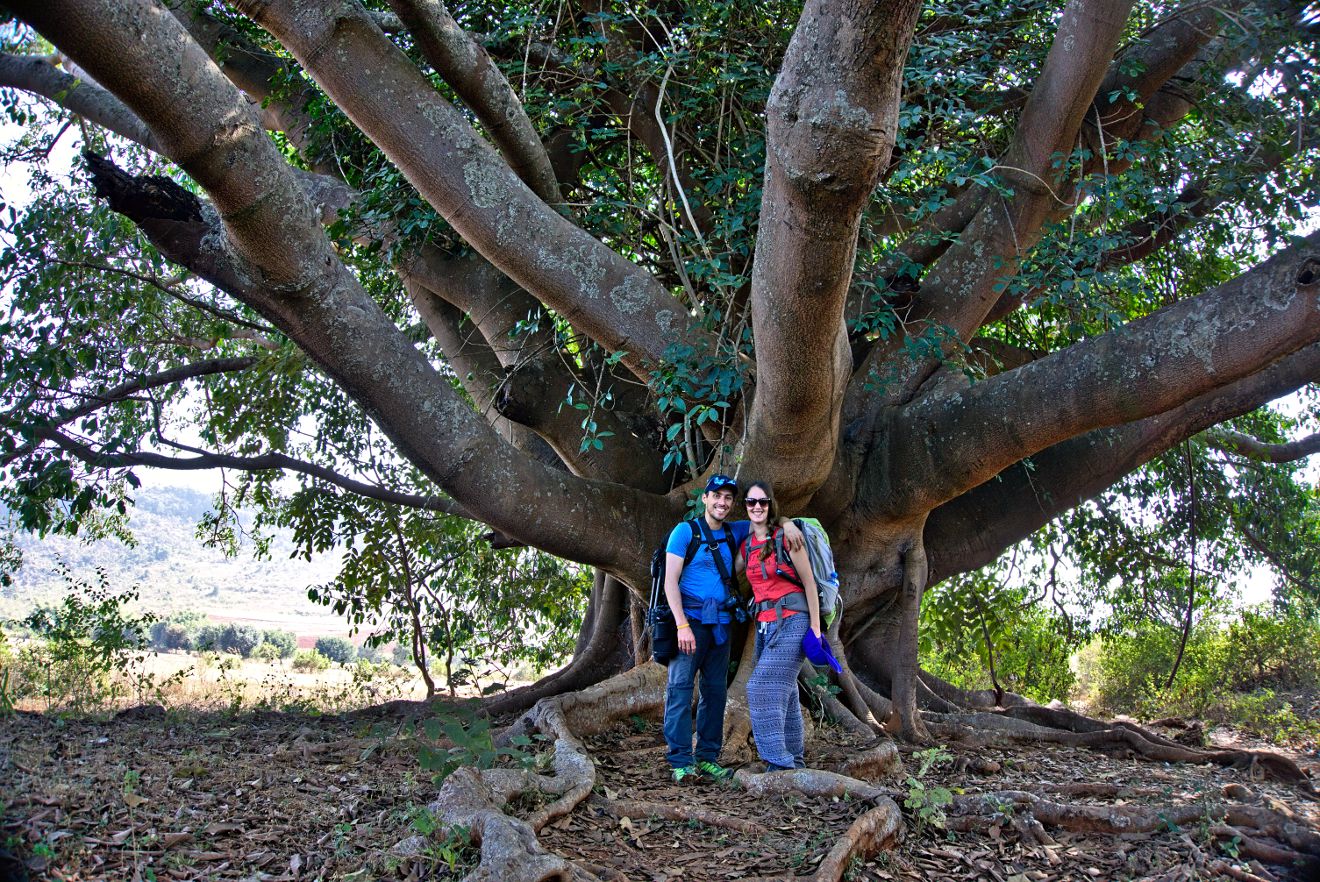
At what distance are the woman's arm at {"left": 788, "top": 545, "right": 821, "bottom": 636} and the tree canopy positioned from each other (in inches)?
28.3

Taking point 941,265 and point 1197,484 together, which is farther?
point 1197,484

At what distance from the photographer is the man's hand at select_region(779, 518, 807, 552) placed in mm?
4641

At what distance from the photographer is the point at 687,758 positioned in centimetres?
473

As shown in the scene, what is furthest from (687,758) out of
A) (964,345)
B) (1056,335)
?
(1056,335)

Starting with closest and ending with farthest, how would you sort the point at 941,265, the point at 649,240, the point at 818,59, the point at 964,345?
the point at 818,59
the point at 964,345
the point at 941,265
the point at 649,240

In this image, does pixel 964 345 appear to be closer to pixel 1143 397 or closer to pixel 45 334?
pixel 1143 397

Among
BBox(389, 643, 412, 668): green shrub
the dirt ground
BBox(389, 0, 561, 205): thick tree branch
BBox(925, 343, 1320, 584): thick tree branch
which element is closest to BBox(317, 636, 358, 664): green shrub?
BBox(389, 643, 412, 668): green shrub

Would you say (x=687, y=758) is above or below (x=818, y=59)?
below

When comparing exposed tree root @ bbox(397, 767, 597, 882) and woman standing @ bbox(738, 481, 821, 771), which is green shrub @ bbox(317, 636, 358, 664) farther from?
exposed tree root @ bbox(397, 767, 597, 882)

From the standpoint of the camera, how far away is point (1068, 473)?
7012mm

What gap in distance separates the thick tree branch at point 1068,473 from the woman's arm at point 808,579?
9.85ft

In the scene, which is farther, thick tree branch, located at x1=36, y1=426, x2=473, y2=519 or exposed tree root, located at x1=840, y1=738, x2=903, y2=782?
thick tree branch, located at x1=36, y1=426, x2=473, y2=519

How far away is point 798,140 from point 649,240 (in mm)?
4106

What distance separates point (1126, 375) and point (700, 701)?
104 inches
